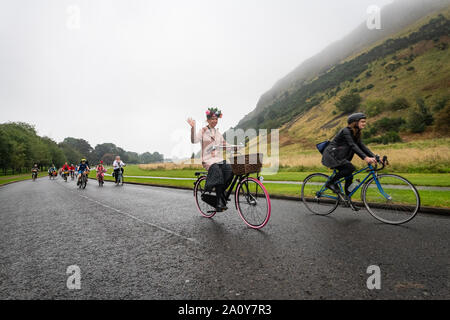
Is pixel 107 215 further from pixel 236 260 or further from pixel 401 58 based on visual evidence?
pixel 401 58

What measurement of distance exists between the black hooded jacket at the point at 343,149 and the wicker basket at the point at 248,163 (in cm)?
178

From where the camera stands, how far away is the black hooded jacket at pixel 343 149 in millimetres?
4793

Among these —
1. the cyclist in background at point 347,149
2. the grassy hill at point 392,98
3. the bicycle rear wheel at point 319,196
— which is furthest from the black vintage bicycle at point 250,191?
the grassy hill at point 392,98

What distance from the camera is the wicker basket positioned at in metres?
4.29

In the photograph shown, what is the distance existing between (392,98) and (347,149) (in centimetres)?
6969

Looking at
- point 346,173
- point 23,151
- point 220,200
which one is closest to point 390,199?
point 346,173

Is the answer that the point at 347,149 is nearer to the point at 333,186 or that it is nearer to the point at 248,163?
the point at 333,186

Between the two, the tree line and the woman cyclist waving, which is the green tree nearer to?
the woman cyclist waving

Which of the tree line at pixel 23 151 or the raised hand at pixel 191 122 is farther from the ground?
the tree line at pixel 23 151

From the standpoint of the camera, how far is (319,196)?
5.55 m

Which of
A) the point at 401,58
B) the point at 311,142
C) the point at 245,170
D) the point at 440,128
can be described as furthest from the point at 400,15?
the point at 245,170

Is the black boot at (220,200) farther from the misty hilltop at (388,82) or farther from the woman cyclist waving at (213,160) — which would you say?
the misty hilltop at (388,82)
